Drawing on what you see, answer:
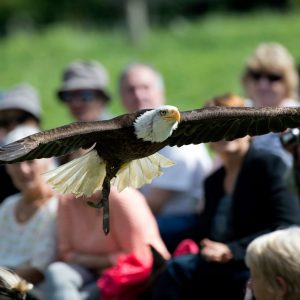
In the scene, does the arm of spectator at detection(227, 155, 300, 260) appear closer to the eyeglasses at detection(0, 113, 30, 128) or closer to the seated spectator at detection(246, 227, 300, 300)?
the seated spectator at detection(246, 227, 300, 300)

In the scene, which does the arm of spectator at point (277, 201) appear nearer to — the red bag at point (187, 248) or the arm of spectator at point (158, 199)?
the red bag at point (187, 248)

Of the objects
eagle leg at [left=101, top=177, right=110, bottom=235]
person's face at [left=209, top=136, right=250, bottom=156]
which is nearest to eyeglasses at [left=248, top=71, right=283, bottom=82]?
person's face at [left=209, top=136, right=250, bottom=156]

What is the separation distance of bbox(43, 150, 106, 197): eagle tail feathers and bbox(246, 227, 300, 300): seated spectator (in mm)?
881

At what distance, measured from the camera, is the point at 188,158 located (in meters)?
5.48

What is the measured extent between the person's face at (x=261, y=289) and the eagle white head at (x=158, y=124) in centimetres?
78

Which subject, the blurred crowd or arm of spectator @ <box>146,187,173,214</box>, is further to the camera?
arm of spectator @ <box>146,187,173,214</box>

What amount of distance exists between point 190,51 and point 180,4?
14.8 metres

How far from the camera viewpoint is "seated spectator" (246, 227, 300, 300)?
3535 millimetres

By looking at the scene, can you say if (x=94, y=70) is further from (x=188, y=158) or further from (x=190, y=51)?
(x=190, y=51)

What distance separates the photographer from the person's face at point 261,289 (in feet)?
11.7

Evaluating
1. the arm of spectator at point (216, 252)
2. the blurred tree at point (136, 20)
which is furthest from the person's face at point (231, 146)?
the blurred tree at point (136, 20)

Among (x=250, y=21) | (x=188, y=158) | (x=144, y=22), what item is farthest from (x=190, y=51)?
(x=188, y=158)

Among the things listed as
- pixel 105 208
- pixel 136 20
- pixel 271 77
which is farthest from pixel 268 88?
pixel 136 20

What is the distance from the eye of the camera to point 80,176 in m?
4.12
